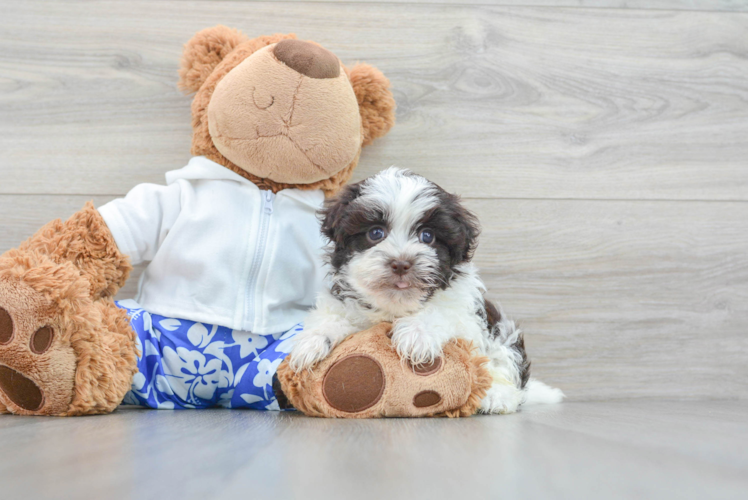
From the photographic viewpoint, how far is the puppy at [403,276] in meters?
0.99

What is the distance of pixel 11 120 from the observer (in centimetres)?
145

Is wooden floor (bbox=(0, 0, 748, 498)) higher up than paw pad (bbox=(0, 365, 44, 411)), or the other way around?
wooden floor (bbox=(0, 0, 748, 498))

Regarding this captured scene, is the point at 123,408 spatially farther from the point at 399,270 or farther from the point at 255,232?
the point at 399,270

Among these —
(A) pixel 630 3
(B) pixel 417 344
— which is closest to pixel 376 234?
(B) pixel 417 344

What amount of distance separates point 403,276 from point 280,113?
19.0 inches

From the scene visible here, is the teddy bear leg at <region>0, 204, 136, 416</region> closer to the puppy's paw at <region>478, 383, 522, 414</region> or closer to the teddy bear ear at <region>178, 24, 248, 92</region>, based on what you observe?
the teddy bear ear at <region>178, 24, 248, 92</region>

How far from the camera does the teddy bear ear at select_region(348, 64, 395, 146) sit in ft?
4.39

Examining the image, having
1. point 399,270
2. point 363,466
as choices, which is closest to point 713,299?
point 399,270

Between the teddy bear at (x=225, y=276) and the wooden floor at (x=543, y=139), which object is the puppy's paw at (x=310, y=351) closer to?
the teddy bear at (x=225, y=276)

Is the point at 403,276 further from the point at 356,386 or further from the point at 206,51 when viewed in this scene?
the point at 206,51

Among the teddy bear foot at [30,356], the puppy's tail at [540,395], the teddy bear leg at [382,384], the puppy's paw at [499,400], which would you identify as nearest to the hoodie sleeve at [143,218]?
the teddy bear foot at [30,356]

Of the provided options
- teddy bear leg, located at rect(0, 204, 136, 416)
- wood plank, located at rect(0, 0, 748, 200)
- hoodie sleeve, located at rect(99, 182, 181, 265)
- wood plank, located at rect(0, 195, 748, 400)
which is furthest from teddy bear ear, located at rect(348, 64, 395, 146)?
teddy bear leg, located at rect(0, 204, 136, 416)

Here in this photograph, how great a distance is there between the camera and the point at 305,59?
3.86 ft

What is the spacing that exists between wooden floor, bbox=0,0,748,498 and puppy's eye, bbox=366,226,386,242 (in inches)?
19.8
